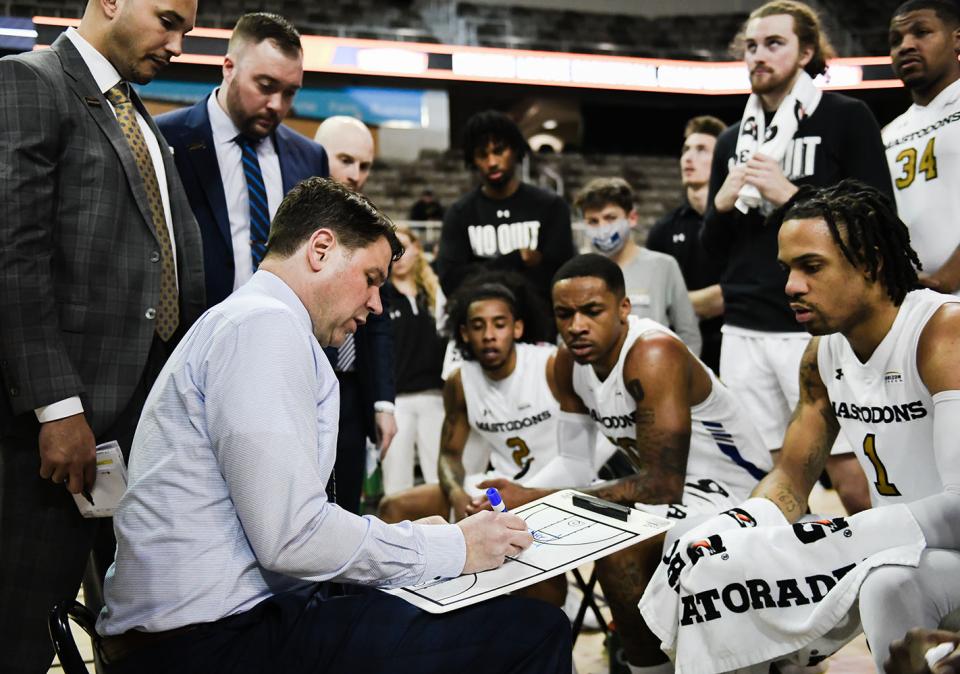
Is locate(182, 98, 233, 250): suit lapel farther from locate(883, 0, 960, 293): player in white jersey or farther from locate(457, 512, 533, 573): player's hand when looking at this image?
locate(883, 0, 960, 293): player in white jersey

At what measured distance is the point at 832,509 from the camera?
17.9 feet

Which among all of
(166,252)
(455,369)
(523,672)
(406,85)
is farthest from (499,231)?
(406,85)

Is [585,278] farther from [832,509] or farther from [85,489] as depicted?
[832,509]

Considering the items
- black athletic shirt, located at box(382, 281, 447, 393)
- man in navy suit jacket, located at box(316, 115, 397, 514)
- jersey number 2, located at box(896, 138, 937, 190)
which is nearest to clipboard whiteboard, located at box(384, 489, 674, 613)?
man in navy suit jacket, located at box(316, 115, 397, 514)

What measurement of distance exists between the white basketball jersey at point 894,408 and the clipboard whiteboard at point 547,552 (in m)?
0.75

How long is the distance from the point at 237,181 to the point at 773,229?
1.87 meters

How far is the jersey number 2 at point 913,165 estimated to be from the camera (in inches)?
120

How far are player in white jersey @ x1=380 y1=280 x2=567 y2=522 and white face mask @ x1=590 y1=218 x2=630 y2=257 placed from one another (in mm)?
709

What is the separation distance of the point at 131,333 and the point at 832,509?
4.57 m

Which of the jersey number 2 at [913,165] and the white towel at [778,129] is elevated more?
the white towel at [778,129]

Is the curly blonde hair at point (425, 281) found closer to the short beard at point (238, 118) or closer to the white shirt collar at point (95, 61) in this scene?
the short beard at point (238, 118)

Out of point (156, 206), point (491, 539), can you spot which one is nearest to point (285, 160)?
point (156, 206)

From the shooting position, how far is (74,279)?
2076 millimetres

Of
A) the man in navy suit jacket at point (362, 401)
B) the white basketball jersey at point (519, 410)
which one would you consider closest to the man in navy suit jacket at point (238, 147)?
the man in navy suit jacket at point (362, 401)
